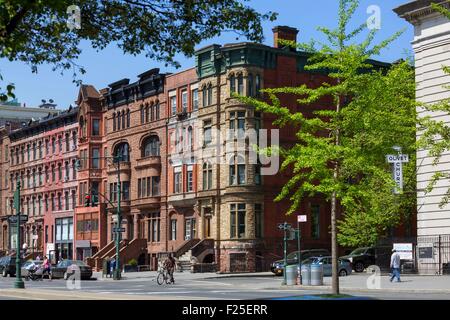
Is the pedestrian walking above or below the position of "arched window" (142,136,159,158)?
below

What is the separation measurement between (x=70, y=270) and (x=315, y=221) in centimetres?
2151

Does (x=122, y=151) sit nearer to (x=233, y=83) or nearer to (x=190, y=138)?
(x=190, y=138)

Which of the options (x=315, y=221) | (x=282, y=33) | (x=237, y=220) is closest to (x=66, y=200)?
(x=237, y=220)

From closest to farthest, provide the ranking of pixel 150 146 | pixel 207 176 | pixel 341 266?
pixel 341 266
pixel 207 176
pixel 150 146

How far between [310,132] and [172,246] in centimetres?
3781

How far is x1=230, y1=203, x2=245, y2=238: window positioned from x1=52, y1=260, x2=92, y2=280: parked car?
11.8 m

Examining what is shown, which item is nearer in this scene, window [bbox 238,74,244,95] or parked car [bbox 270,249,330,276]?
parked car [bbox 270,249,330,276]

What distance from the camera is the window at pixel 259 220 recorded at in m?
60.5

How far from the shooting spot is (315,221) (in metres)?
64.2

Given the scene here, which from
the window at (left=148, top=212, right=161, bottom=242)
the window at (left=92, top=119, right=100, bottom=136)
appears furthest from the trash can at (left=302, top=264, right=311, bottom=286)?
the window at (left=92, top=119, right=100, bottom=136)

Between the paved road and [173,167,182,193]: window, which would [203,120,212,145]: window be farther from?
the paved road

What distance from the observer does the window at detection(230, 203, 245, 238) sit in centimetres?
6001

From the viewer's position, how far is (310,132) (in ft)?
98.9
